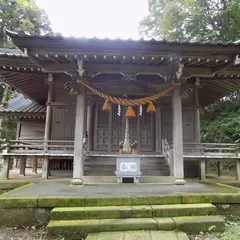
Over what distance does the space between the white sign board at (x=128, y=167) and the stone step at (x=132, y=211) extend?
223 cm

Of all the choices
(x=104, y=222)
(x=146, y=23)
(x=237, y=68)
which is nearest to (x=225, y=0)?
(x=146, y=23)

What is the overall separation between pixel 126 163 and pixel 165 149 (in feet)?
7.98

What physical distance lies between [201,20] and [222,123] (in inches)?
322

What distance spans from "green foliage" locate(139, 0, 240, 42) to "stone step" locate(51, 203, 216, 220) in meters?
13.9

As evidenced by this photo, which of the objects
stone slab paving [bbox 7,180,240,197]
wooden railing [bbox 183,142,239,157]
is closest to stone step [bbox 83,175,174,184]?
stone slab paving [bbox 7,180,240,197]

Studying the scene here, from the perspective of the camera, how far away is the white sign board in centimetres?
615

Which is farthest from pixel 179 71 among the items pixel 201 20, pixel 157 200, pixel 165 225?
pixel 201 20

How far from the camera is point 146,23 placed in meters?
21.1

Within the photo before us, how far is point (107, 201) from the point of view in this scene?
399 cm

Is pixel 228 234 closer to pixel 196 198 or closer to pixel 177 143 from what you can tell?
pixel 196 198

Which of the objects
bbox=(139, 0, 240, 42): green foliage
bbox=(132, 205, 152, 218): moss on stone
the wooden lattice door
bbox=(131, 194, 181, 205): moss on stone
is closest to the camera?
bbox=(132, 205, 152, 218): moss on stone

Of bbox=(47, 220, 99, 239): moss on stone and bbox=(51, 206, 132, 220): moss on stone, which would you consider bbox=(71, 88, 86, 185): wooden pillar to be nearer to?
bbox=(51, 206, 132, 220): moss on stone

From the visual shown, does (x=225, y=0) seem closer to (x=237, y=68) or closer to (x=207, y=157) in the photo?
(x=237, y=68)

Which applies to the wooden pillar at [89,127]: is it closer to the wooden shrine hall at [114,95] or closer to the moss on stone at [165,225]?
the wooden shrine hall at [114,95]
